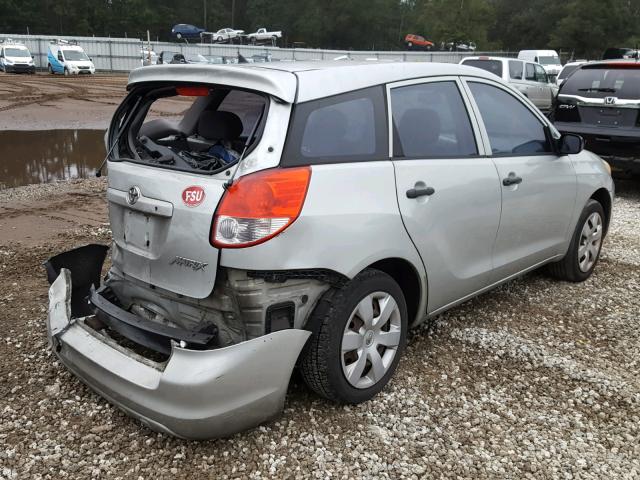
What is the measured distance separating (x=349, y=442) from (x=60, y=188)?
6.74 m

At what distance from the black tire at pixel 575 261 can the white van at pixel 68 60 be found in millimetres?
35104

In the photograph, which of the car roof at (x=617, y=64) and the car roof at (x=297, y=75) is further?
the car roof at (x=617, y=64)

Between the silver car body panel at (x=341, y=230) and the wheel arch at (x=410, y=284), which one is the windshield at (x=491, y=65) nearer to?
the wheel arch at (x=410, y=284)

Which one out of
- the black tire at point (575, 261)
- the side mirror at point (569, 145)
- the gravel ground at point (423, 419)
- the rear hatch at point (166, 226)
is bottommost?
the gravel ground at point (423, 419)

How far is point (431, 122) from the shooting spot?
3.45 metres

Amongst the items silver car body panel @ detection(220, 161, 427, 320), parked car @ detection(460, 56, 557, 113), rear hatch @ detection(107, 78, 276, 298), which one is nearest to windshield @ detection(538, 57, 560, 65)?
parked car @ detection(460, 56, 557, 113)

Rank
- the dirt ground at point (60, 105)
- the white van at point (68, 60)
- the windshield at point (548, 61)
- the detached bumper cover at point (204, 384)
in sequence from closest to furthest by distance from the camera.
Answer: the detached bumper cover at point (204, 384) < the dirt ground at point (60, 105) < the windshield at point (548, 61) < the white van at point (68, 60)

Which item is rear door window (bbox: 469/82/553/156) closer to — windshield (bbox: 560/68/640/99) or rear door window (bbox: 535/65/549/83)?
windshield (bbox: 560/68/640/99)

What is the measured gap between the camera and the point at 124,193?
3.07 m

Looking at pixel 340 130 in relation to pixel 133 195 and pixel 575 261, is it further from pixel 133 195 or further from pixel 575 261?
pixel 575 261

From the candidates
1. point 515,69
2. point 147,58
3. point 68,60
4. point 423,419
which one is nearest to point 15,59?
point 68,60

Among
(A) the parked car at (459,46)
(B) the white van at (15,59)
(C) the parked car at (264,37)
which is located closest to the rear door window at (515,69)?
(B) the white van at (15,59)

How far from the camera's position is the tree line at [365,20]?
62.9 m

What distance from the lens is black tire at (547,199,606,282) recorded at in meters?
4.79
